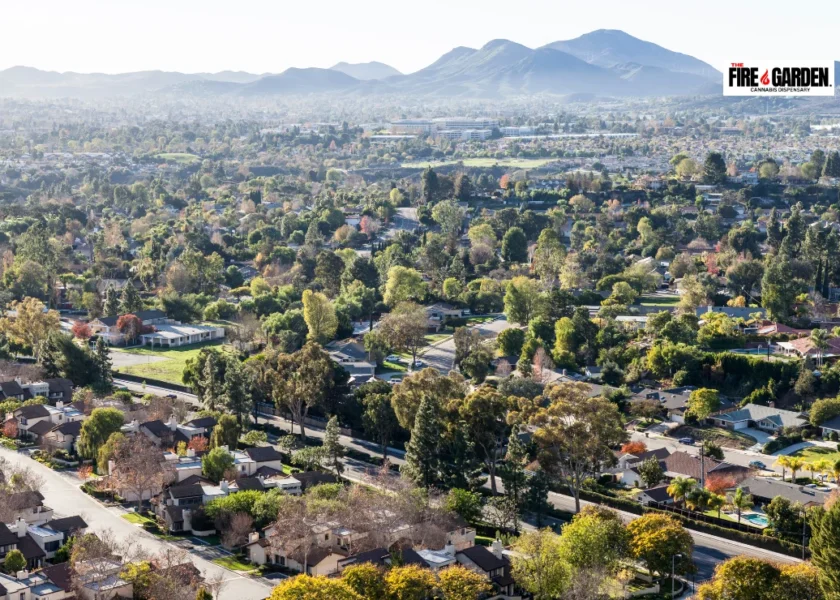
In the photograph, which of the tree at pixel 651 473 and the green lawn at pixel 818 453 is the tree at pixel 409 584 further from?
the green lawn at pixel 818 453

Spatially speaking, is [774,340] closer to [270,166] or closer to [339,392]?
[339,392]

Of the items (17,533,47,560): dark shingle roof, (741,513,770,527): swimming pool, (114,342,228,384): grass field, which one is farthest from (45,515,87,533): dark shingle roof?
(114,342,228,384): grass field

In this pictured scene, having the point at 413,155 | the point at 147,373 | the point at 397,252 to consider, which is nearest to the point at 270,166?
the point at 413,155

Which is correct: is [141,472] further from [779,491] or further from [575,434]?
[779,491]

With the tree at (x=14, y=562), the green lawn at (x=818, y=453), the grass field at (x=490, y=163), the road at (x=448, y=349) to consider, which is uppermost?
the tree at (x=14, y=562)

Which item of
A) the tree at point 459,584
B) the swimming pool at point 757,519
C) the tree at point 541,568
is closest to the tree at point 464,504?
the tree at point 541,568
